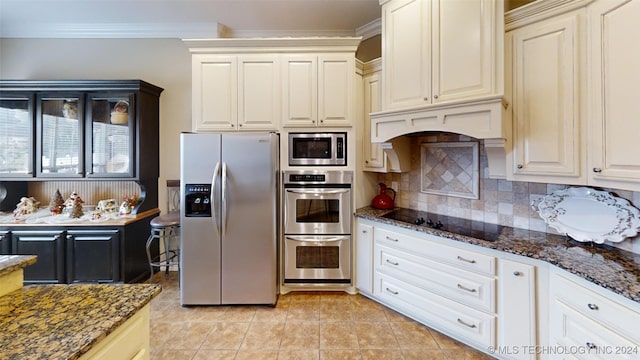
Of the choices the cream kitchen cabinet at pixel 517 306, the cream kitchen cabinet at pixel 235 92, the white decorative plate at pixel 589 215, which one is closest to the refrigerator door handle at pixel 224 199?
the cream kitchen cabinet at pixel 235 92

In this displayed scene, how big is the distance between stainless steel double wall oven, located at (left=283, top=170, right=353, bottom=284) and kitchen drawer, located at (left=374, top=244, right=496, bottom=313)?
40 centimetres

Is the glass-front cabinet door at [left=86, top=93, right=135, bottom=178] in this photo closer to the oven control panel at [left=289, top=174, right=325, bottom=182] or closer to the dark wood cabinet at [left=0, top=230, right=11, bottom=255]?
the dark wood cabinet at [left=0, top=230, right=11, bottom=255]

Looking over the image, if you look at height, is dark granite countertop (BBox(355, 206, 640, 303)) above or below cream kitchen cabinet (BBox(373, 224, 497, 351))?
above

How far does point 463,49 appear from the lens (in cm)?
201

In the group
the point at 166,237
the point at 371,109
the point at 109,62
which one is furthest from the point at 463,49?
the point at 109,62

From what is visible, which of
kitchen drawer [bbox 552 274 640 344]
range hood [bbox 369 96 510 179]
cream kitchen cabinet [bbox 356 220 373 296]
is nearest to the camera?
kitchen drawer [bbox 552 274 640 344]

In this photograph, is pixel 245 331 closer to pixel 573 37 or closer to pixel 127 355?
pixel 127 355

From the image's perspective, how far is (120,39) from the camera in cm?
336

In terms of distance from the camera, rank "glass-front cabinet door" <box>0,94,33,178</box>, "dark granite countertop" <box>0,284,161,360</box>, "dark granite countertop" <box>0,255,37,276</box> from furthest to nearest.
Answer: "glass-front cabinet door" <box>0,94,33,178</box>, "dark granite countertop" <box>0,255,37,276</box>, "dark granite countertop" <box>0,284,161,360</box>

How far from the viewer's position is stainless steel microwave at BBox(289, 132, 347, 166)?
2.79m

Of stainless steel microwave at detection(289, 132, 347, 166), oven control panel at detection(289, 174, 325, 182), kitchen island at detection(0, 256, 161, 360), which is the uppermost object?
stainless steel microwave at detection(289, 132, 347, 166)

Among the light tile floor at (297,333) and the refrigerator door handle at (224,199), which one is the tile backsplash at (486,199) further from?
the refrigerator door handle at (224,199)

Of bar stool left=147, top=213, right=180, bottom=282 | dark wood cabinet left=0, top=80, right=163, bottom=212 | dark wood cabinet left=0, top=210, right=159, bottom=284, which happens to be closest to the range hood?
Answer: bar stool left=147, top=213, right=180, bottom=282

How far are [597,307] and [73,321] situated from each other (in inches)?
88.2
